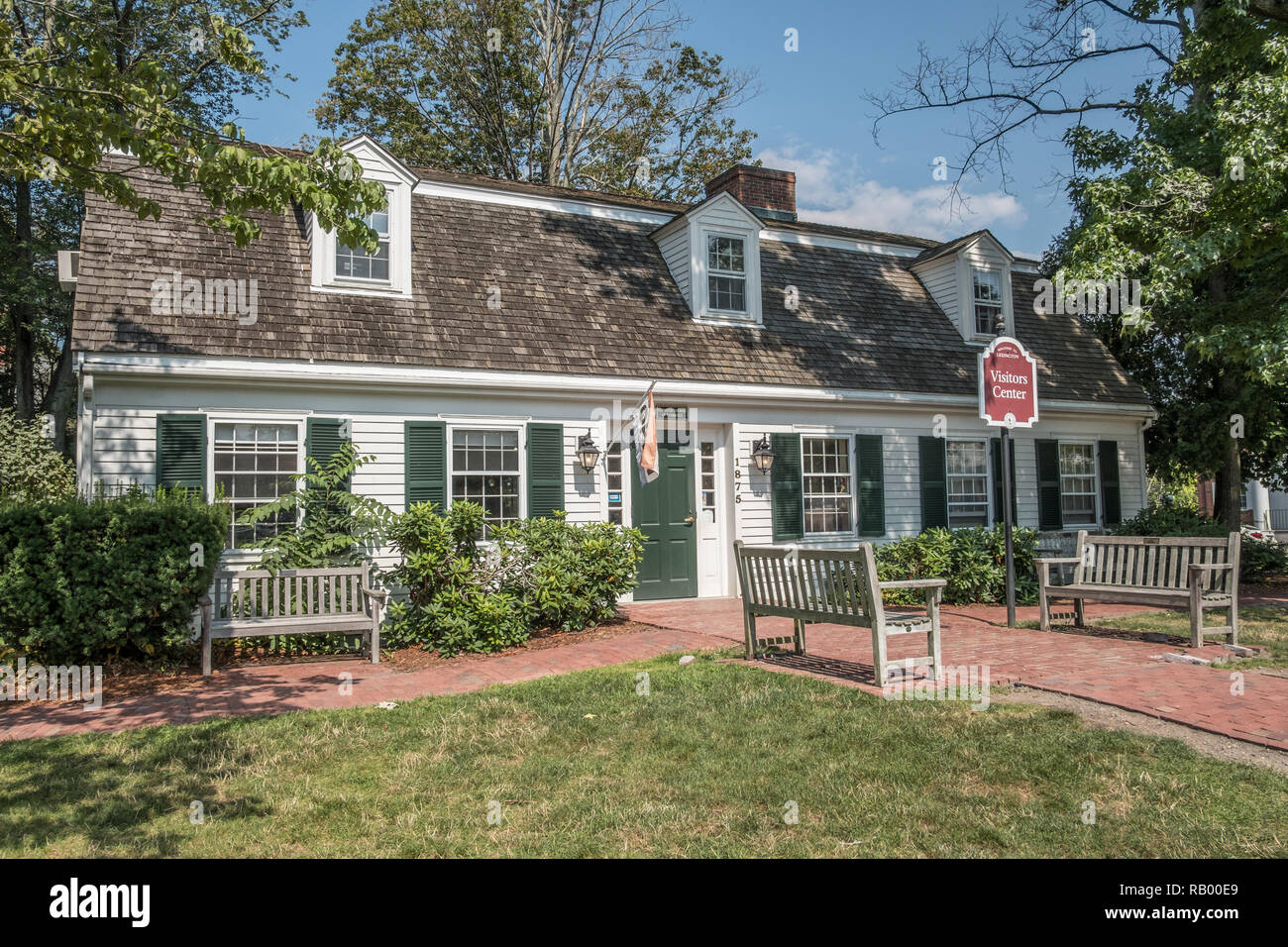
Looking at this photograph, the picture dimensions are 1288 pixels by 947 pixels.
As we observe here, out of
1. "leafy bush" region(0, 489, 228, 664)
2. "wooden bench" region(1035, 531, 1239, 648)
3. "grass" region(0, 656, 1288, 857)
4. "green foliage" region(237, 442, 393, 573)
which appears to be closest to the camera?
"grass" region(0, 656, 1288, 857)

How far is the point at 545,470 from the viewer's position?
11.7 m

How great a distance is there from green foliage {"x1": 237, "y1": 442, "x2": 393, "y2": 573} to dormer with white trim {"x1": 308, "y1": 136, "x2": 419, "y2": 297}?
7.98 feet

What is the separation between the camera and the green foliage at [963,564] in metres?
12.4

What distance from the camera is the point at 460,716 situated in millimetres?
6180

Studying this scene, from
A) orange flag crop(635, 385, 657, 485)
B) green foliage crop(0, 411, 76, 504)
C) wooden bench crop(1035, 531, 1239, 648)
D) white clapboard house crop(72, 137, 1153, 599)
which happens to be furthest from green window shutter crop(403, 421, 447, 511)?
wooden bench crop(1035, 531, 1239, 648)

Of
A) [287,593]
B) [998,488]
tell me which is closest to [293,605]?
[287,593]

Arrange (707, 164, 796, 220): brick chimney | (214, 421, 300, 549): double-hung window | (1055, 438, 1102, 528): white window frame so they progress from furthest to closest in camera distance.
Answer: (707, 164, 796, 220): brick chimney
(1055, 438, 1102, 528): white window frame
(214, 421, 300, 549): double-hung window

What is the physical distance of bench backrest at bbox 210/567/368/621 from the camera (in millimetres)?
8852

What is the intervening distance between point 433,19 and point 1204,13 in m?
18.6

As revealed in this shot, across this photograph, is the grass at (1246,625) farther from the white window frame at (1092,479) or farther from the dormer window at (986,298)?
the dormer window at (986,298)

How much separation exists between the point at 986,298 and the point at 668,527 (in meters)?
8.19

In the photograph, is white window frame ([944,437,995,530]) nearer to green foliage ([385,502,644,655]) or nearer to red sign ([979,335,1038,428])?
red sign ([979,335,1038,428])

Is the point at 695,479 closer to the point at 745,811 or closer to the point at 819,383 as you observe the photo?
the point at 819,383

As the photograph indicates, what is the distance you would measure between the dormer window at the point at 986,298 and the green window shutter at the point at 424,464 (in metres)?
10.3
